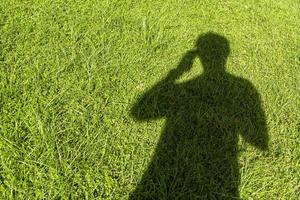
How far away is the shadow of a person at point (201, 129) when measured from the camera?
3262 mm

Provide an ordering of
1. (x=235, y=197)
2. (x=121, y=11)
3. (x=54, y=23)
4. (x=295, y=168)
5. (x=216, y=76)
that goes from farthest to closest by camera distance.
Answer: (x=121, y=11)
(x=54, y=23)
(x=216, y=76)
(x=295, y=168)
(x=235, y=197)

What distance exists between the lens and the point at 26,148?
10.7ft

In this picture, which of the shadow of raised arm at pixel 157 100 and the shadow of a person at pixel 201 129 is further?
the shadow of raised arm at pixel 157 100

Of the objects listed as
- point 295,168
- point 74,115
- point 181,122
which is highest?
point 74,115

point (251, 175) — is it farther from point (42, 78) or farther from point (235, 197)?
point (42, 78)

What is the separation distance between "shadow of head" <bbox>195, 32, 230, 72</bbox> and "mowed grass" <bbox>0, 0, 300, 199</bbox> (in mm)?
104

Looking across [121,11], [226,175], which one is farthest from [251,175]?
[121,11]

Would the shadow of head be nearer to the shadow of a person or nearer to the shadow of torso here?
the shadow of a person

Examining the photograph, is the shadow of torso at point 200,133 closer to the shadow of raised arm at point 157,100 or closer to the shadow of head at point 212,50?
the shadow of raised arm at point 157,100

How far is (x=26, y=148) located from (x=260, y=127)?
254 cm

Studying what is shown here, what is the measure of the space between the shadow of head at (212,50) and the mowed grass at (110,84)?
0.34ft

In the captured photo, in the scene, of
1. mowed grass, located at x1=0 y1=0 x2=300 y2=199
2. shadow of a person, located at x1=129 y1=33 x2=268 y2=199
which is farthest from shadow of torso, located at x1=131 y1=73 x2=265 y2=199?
mowed grass, located at x1=0 y1=0 x2=300 y2=199

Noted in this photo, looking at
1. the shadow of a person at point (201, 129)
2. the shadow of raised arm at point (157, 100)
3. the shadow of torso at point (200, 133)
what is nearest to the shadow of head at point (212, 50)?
the shadow of a person at point (201, 129)

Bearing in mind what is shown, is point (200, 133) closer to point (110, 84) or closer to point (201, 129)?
point (201, 129)
